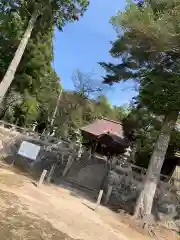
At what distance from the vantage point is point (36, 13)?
17547 millimetres

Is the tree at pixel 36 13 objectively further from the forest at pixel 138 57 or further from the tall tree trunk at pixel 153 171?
the tall tree trunk at pixel 153 171

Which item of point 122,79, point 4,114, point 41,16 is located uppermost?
point 41,16

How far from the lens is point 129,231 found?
12.9m

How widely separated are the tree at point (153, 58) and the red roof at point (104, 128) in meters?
15.0

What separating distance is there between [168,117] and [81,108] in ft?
74.7

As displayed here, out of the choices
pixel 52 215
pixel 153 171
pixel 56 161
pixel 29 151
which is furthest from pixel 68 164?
pixel 52 215

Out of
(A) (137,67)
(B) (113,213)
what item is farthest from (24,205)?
(A) (137,67)

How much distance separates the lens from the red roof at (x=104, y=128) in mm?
31297

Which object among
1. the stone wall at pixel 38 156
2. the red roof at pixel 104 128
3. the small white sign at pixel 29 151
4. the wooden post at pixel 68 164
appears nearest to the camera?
the small white sign at pixel 29 151

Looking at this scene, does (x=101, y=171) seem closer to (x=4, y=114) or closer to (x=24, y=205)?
(x=24, y=205)

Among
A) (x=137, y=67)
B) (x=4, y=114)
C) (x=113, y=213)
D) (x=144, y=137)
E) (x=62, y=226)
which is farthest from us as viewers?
(x=4, y=114)

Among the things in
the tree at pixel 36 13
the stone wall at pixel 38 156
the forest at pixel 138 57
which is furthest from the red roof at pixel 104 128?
the tree at pixel 36 13

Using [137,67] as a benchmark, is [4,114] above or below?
below

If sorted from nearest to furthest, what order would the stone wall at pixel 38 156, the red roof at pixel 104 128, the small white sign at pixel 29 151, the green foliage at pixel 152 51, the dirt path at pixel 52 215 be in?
the dirt path at pixel 52 215 < the green foliage at pixel 152 51 < the small white sign at pixel 29 151 < the stone wall at pixel 38 156 < the red roof at pixel 104 128
